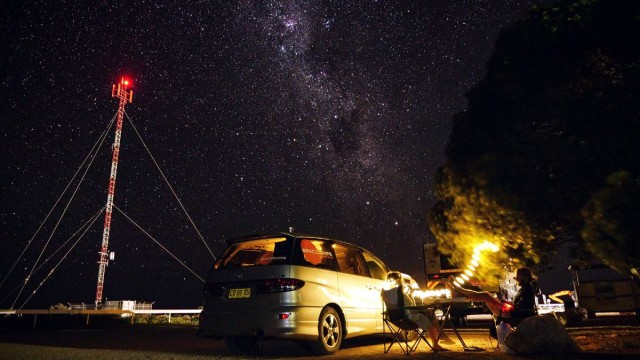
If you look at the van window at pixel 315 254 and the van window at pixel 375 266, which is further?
the van window at pixel 375 266

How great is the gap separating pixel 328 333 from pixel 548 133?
5394 millimetres

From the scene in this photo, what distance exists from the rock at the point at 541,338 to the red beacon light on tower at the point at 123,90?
34.5 metres

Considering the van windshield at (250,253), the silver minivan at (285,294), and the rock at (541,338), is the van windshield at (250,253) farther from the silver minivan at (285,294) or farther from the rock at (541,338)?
the rock at (541,338)

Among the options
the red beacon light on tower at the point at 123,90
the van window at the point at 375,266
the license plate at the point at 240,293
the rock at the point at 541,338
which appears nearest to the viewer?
the rock at the point at 541,338

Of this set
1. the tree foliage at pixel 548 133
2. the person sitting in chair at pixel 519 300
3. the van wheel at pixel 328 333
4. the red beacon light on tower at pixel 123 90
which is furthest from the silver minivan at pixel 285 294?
the red beacon light on tower at pixel 123 90

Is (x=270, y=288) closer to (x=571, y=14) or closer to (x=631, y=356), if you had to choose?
(x=631, y=356)

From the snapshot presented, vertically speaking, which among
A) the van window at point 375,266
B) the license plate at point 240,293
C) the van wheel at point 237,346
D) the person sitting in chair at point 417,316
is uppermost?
the van window at point 375,266

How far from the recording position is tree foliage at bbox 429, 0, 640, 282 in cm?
730

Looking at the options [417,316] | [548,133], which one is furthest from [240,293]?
[548,133]

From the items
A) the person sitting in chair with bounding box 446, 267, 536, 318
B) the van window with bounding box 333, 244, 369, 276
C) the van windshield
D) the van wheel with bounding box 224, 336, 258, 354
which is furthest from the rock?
the van wheel with bounding box 224, 336, 258, 354

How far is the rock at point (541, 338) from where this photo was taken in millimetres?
6004

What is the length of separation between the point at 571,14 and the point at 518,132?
2377 millimetres

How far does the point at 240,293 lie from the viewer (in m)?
6.51

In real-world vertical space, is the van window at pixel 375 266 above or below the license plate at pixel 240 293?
above
